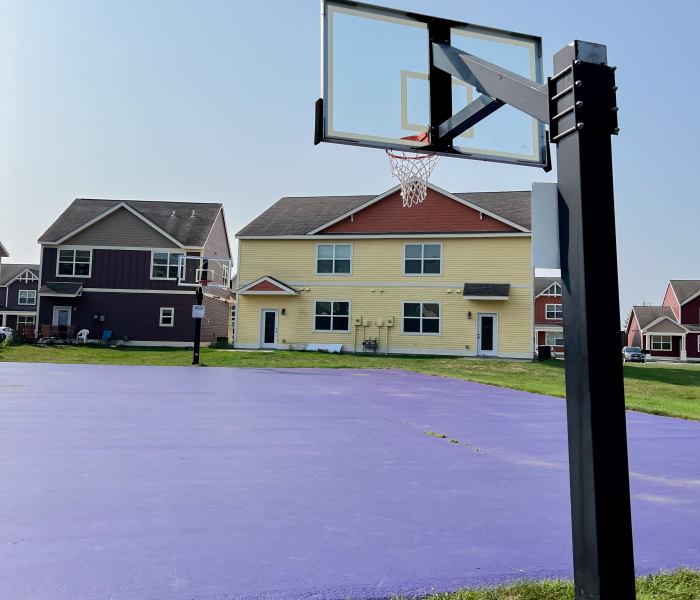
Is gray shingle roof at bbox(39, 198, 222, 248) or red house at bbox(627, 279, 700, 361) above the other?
gray shingle roof at bbox(39, 198, 222, 248)

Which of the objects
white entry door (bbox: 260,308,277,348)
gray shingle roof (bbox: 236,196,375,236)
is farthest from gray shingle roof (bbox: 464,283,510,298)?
white entry door (bbox: 260,308,277,348)

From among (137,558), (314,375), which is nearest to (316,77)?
(137,558)

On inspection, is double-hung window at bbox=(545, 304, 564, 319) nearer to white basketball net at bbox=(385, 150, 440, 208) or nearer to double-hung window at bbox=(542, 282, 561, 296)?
double-hung window at bbox=(542, 282, 561, 296)

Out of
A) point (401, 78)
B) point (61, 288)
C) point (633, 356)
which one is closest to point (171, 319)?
point (61, 288)

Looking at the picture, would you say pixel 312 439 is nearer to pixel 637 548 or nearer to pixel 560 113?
pixel 637 548

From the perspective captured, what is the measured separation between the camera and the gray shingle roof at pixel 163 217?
104 feet

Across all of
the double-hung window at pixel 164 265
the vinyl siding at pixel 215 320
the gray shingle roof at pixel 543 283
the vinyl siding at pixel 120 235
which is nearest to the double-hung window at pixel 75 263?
the vinyl siding at pixel 120 235

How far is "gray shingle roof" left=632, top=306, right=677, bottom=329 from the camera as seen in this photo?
2211 inches

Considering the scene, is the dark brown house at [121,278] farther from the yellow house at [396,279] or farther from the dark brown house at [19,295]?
the dark brown house at [19,295]

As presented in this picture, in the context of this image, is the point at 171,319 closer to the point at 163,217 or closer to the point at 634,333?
the point at 163,217

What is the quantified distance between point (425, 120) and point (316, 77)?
1.04 metres

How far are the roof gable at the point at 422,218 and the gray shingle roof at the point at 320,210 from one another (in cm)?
41

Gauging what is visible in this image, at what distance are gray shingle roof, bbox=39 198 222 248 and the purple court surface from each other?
23.8m

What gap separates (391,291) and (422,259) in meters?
2.00
